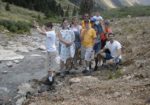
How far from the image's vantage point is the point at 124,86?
1648 centimetres

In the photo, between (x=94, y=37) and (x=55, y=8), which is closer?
(x=94, y=37)

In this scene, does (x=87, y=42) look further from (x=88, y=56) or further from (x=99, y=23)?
(x=99, y=23)

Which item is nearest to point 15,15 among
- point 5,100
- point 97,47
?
point 97,47

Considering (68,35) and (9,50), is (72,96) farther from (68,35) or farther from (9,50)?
(9,50)

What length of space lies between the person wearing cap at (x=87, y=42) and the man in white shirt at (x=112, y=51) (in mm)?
535

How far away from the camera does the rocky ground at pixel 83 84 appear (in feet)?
50.6

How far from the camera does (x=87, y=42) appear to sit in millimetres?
20750

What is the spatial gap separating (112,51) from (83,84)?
3.25m

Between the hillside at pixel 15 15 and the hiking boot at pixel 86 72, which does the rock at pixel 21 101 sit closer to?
the hiking boot at pixel 86 72

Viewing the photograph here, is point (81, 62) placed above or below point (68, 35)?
below

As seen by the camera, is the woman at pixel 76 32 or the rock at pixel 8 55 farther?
the rock at pixel 8 55

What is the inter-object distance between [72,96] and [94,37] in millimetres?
4994

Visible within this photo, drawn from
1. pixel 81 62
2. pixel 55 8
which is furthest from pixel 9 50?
pixel 55 8

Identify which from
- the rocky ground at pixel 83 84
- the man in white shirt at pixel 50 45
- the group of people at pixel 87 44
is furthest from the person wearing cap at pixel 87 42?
the man in white shirt at pixel 50 45
